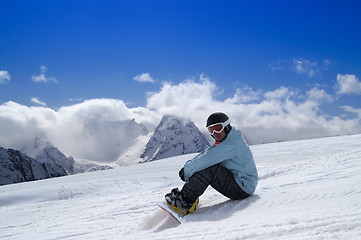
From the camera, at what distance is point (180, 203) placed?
3.05 meters

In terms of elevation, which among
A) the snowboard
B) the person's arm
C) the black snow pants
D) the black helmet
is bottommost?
the snowboard

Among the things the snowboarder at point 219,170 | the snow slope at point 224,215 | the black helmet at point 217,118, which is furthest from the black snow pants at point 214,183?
the black helmet at point 217,118

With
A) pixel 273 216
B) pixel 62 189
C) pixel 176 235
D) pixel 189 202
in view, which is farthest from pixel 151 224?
pixel 62 189

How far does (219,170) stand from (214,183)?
17 centimetres

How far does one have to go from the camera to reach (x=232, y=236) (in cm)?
212

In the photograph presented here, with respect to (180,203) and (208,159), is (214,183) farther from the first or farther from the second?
(180,203)

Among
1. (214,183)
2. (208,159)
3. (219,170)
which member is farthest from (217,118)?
(214,183)

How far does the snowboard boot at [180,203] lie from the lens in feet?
9.95

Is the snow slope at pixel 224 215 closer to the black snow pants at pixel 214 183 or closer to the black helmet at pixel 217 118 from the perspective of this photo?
the black snow pants at pixel 214 183

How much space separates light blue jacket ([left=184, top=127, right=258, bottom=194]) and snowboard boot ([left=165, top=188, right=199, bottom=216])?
202 mm

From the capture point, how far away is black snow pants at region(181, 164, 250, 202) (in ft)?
10.1

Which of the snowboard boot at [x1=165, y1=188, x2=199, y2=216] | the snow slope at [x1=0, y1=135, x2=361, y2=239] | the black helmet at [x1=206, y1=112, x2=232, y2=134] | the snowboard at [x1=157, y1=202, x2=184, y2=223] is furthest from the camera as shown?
the black helmet at [x1=206, y1=112, x2=232, y2=134]

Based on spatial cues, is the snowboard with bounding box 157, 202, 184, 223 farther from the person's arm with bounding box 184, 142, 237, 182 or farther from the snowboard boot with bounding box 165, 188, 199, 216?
the person's arm with bounding box 184, 142, 237, 182

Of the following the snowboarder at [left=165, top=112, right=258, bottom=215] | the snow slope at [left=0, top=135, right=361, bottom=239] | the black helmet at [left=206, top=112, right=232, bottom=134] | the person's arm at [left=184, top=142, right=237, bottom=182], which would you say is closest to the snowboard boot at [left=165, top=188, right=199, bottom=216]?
the snowboarder at [left=165, top=112, right=258, bottom=215]
